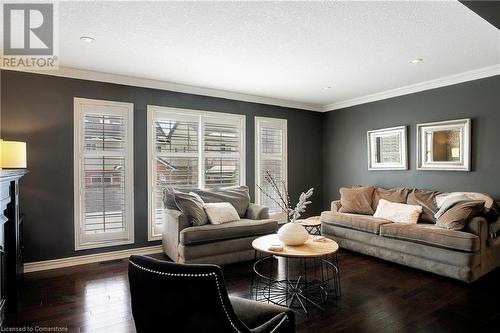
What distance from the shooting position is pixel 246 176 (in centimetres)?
529

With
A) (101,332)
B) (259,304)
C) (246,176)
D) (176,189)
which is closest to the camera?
(259,304)

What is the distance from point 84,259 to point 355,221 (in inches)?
148

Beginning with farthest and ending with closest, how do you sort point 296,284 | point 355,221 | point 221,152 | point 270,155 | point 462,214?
point 270,155 → point 221,152 → point 355,221 → point 462,214 → point 296,284

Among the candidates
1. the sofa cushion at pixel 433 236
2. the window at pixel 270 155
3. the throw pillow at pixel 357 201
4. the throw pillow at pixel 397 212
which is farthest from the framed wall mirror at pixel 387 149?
the window at pixel 270 155

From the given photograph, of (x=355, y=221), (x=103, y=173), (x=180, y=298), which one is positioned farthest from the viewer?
(x=355, y=221)

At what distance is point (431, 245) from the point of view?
3443mm

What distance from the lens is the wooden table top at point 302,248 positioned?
101 inches

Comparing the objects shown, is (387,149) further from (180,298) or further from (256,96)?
(180,298)

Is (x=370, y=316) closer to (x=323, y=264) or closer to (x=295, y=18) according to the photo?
(x=323, y=264)

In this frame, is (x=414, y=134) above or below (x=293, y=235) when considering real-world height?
above

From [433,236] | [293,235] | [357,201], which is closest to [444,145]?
[357,201]

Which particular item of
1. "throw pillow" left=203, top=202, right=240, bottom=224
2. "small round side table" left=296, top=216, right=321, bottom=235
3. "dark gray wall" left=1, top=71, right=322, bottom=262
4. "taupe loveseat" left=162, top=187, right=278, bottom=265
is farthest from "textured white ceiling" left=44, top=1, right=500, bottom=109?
"small round side table" left=296, top=216, right=321, bottom=235

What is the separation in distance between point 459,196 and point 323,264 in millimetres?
1884

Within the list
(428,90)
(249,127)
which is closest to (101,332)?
(249,127)
